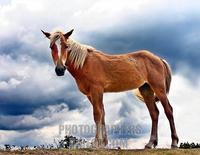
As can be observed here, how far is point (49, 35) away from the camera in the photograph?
9141mm

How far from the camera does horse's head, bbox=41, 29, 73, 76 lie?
8.82m

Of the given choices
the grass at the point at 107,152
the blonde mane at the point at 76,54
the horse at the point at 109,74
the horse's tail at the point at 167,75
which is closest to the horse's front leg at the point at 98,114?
the horse at the point at 109,74

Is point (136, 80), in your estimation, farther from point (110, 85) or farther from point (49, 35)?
point (49, 35)

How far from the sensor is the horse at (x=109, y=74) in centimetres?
895

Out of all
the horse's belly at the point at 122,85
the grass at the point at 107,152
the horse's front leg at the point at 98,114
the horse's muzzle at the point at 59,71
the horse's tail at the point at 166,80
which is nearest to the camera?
the grass at the point at 107,152

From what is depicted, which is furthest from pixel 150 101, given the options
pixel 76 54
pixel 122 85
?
pixel 76 54

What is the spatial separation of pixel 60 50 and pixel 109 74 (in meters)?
1.08

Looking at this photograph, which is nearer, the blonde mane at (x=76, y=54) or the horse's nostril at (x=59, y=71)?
the horse's nostril at (x=59, y=71)

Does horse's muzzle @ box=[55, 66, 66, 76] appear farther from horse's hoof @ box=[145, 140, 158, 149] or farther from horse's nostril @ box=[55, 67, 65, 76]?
horse's hoof @ box=[145, 140, 158, 149]

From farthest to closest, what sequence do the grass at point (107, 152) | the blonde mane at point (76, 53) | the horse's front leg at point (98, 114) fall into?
the blonde mane at point (76, 53) → the horse's front leg at point (98, 114) → the grass at point (107, 152)

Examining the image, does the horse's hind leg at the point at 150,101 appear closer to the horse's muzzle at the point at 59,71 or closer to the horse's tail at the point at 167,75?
the horse's tail at the point at 167,75

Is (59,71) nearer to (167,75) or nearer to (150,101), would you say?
(150,101)

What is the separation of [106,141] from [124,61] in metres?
1.63

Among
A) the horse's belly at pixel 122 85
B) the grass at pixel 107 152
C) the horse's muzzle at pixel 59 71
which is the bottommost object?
the grass at pixel 107 152
